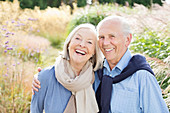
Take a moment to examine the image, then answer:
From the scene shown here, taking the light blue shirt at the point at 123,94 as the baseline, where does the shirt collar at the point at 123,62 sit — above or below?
above

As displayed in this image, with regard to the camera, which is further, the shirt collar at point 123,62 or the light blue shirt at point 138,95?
the shirt collar at point 123,62

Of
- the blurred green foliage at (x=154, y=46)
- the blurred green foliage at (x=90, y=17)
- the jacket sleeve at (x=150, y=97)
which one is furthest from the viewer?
the blurred green foliage at (x=90, y=17)

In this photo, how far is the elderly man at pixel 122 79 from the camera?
2.00 metres

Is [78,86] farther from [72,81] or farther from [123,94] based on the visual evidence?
[123,94]

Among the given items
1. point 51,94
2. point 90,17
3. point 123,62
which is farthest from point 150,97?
point 90,17

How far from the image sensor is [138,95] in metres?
2.07

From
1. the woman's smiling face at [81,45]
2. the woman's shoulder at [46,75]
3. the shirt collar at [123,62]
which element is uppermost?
the woman's smiling face at [81,45]

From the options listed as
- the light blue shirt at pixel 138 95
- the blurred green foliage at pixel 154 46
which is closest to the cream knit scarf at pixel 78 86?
the light blue shirt at pixel 138 95

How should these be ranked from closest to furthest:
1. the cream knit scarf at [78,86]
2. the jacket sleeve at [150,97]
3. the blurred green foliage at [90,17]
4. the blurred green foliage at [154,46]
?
the jacket sleeve at [150,97] < the cream knit scarf at [78,86] < the blurred green foliage at [154,46] < the blurred green foliage at [90,17]

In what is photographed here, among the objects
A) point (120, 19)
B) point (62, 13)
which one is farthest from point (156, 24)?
point (62, 13)

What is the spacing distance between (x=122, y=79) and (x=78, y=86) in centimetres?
46

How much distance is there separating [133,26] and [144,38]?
0.67 m

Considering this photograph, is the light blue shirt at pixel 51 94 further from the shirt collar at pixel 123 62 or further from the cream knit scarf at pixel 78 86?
the shirt collar at pixel 123 62

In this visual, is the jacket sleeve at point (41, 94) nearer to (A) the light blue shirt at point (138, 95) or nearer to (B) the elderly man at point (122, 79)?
(B) the elderly man at point (122, 79)
